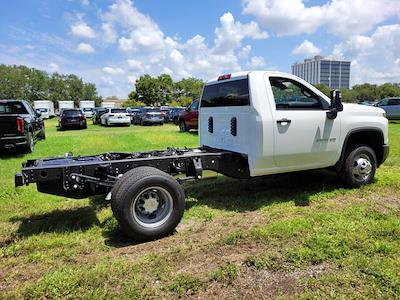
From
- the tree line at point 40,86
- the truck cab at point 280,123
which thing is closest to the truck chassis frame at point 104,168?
the truck cab at point 280,123

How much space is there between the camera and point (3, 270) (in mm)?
3820

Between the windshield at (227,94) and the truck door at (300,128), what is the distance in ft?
1.25

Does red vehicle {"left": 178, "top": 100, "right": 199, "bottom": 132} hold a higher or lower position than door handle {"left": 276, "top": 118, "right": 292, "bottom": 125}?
lower

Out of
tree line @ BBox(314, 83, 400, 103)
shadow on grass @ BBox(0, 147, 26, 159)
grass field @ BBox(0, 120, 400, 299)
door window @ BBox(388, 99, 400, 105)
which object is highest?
tree line @ BBox(314, 83, 400, 103)

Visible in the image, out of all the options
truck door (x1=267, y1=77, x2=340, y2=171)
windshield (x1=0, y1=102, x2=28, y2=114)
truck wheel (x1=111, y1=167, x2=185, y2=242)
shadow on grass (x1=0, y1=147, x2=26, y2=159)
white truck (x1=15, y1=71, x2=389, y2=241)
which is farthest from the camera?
windshield (x1=0, y1=102, x2=28, y2=114)

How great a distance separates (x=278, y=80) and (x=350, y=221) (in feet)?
7.28

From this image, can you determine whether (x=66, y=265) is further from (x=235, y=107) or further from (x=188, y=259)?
(x=235, y=107)

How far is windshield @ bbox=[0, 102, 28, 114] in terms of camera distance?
14117 millimetres

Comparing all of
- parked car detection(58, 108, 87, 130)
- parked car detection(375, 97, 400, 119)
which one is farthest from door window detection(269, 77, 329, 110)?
parked car detection(58, 108, 87, 130)

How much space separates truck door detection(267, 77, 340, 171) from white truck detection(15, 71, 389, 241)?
15 mm

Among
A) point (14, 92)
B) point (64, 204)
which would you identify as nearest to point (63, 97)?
point (14, 92)

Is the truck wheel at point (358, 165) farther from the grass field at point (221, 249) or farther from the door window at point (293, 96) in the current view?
the door window at point (293, 96)

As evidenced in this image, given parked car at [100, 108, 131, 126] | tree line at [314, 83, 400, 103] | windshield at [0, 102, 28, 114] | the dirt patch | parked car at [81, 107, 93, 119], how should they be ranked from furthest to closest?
tree line at [314, 83, 400, 103] < parked car at [81, 107, 93, 119] < parked car at [100, 108, 131, 126] < windshield at [0, 102, 28, 114] < the dirt patch

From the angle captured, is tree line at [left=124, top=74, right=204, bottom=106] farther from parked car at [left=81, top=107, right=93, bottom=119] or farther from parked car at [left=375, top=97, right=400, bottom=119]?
parked car at [left=375, top=97, right=400, bottom=119]
